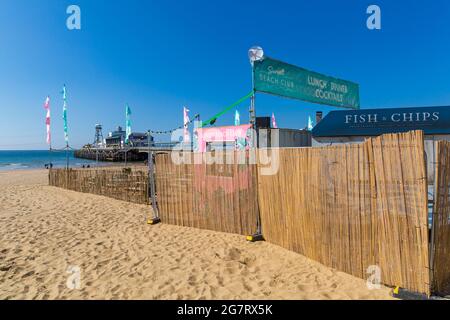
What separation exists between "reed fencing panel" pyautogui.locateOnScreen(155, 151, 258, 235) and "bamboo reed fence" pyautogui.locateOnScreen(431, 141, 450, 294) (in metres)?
3.13

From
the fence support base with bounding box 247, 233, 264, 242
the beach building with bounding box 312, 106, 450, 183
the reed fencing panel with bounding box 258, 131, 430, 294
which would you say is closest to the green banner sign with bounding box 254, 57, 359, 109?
the beach building with bounding box 312, 106, 450, 183

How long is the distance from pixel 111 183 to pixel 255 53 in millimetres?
8593

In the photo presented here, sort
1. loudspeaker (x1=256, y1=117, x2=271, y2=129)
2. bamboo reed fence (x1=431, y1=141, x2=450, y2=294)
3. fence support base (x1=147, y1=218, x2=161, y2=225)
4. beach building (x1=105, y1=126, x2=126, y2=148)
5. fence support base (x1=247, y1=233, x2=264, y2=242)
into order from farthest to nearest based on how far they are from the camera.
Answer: beach building (x1=105, y1=126, x2=126, y2=148), loudspeaker (x1=256, y1=117, x2=271, y2=129), fence support base (x1=147, y1=218, x2=161, y2=225), fence support base (x1=247, y1=233, x2=264, y2=242), bamboo reed fence (x1=431, y1=141, x2=450, y2=294)

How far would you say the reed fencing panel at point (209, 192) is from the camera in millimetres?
6020

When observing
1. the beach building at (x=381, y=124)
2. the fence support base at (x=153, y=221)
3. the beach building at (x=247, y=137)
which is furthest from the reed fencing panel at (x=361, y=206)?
the beach building at (x=381, y=124)

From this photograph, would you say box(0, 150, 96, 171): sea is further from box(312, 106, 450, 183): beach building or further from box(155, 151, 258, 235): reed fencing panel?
box(312, 106, 450, 183): beach building

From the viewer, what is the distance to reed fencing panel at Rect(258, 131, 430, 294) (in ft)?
10.8

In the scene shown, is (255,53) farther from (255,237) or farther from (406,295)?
(406,295)

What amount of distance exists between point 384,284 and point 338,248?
27.9 inches

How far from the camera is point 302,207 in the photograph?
4.73 metres

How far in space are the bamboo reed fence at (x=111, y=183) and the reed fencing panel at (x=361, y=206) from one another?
6572 mm

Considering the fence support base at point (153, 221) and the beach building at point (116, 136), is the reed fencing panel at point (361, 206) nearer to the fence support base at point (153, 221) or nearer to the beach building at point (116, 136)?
the fence support base at point (153, 221)

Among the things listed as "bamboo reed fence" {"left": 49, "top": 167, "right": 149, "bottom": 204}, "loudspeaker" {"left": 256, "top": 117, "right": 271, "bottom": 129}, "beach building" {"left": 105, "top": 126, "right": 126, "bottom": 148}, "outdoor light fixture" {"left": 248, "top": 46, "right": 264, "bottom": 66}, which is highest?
"beach building" {"left": 105, "top": 126, "right": 126, "bottom": 148}

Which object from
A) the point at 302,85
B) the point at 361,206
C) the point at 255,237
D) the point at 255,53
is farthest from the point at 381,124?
the point at 361,206
